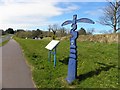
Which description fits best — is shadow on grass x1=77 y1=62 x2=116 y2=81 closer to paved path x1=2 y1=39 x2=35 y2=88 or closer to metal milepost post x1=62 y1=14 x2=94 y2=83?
metal milepost post x1=62 y1=14 x2=94 y2=83

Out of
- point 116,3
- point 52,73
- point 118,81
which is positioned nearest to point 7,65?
point 52,73

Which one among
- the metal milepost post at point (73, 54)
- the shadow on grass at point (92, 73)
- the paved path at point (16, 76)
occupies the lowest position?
the paved path at point (16, 76)

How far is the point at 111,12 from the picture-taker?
40.5 meters

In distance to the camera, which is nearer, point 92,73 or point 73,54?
point 73,54

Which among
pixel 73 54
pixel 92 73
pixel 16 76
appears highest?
pixel 73 54

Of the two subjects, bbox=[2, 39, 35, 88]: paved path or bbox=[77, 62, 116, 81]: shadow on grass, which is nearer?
bbox=[2, 39, 35, 88]: paved path

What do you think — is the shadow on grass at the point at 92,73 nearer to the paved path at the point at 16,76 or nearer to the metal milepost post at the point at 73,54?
the metal milepost post at the point at 73,54

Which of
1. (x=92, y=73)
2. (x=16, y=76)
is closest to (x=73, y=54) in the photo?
(x=92, y=73)

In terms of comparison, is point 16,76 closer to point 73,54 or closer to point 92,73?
point 73,54

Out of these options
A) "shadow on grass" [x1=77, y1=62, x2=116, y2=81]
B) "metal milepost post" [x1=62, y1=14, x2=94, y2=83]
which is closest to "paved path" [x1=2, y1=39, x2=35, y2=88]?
"metal milepost post" [x1=62, y1=14, x2=94, y2=83]

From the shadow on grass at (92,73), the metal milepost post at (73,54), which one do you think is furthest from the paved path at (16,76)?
the shadow on grass at (92,73)

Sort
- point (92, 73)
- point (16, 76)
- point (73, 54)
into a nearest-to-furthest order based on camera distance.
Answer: point (73, 54) → point (92, 73) → point (16, 76)

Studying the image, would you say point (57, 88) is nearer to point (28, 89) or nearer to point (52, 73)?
point (28, 89)

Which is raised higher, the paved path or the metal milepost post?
the metal milepost post
